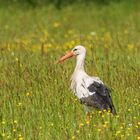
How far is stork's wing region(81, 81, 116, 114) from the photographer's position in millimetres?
8812

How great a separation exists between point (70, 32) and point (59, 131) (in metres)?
9.62

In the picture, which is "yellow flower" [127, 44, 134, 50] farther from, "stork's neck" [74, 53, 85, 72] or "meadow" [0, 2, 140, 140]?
"stork's neck" [74, 53, 85, 72]

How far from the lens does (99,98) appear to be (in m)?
8.92

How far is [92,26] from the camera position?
18.8 meters

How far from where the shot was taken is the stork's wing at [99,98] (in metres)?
8.81

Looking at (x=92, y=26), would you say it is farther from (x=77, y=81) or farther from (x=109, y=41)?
(x=77, y=81)

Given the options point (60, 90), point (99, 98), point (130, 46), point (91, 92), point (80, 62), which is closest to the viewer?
point (99, 98)

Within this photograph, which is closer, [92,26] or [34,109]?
[34,109]

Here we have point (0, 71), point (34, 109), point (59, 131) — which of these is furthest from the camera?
point (0, 71)

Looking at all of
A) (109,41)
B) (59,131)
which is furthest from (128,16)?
(59,131)

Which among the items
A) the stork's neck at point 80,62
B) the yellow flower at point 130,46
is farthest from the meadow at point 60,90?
the stork's neck at point 80,62

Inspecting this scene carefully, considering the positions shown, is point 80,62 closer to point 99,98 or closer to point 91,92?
point 91,92

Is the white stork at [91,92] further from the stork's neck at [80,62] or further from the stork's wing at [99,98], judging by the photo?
the stork's neck at [80,62]

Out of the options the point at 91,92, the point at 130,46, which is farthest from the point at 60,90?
the point at 130,46
